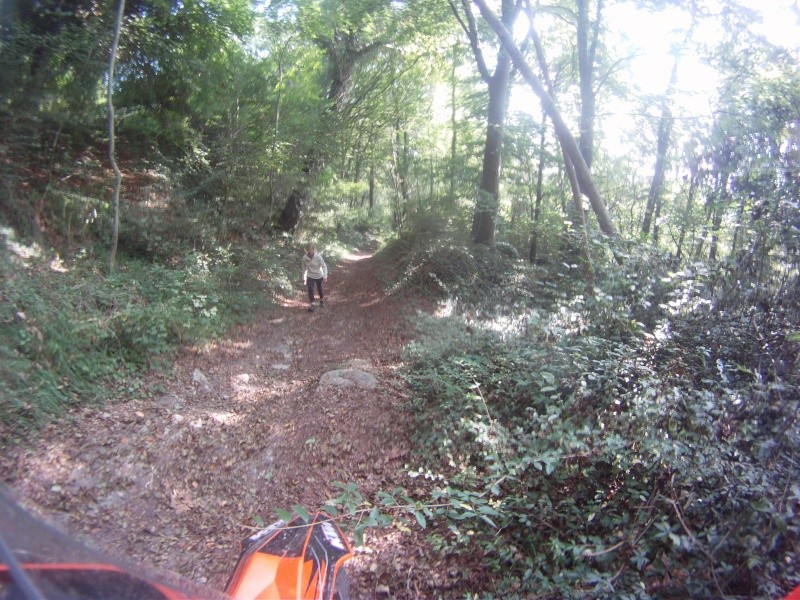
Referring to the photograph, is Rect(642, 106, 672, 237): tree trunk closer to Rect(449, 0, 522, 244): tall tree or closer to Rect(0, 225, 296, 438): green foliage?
Rect(449, 0, 522, 244): tall tree

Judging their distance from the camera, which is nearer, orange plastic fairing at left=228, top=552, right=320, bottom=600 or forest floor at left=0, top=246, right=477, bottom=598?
orange plastic fairing at left=228, top=552, right=320, bottom=600

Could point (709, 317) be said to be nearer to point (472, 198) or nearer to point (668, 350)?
point (668, 350)

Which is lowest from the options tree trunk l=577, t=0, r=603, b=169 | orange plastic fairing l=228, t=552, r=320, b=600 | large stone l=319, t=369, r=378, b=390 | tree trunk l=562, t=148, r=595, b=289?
large stone l=319, t=369, r=378, b=390

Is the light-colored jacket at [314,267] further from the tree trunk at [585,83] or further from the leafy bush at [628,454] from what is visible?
the tree trunk at [585,83]

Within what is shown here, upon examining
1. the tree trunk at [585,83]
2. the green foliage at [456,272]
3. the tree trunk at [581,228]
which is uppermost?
the tree trunk at [585,83]

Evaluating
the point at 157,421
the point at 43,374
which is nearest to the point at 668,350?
the point at 157,421

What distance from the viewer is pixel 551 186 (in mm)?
19859

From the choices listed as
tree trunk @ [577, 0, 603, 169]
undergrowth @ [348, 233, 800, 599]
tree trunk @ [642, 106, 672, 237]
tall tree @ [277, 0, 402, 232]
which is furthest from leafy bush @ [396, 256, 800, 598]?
tall tree @ [277, 0, 402, 232]

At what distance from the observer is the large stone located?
7111 mm

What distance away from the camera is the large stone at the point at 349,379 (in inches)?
280

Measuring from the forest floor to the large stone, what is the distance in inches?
5.1

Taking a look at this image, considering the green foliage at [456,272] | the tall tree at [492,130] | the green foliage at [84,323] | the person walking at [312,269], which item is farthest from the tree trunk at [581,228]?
the green foliage at [84,323]

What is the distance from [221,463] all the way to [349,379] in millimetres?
2327

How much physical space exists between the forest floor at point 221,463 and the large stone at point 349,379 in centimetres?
13
